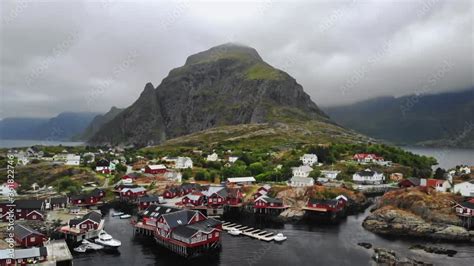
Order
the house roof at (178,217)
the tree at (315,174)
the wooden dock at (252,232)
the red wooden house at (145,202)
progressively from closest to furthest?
1. the house roof at (178,217)
2. the wooden dock at (252,232)
3. the red wooden house at (145,202)
4. the tree at (315,174)

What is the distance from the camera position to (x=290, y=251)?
182 feet

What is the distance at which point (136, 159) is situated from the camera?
15438cm

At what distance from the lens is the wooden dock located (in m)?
61.6

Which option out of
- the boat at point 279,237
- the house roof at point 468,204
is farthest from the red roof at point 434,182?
the boat at point 279,237

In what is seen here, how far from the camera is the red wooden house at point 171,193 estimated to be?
3640 inches

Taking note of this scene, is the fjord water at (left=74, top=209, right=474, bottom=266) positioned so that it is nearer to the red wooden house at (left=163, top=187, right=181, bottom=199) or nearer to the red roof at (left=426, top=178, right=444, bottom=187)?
the red wooden house at (left=163, top=187, right=181, bottom=199)

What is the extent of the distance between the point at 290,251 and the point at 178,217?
18.4m

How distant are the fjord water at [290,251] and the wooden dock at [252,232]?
4.43 ft

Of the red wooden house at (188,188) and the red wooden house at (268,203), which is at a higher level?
the red wooden house at (188,188)

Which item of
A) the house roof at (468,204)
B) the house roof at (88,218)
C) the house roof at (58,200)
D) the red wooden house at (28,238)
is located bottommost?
the red wooden house at (28,238)

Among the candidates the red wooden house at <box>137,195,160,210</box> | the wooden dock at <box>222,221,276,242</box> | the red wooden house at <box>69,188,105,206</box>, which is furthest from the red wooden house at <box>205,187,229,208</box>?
the red wooden house at <box>69,188,105,206</box>

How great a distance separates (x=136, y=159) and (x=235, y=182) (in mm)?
65069

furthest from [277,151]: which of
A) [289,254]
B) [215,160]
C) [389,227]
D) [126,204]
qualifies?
[289,254]

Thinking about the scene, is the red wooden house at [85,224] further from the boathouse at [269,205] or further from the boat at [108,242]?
the boathouse at [269,205]
